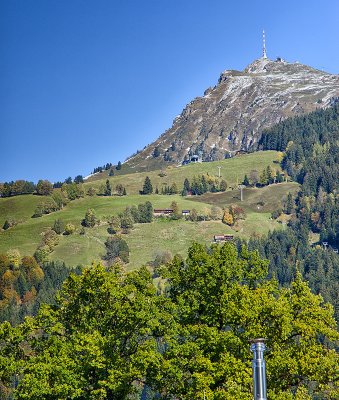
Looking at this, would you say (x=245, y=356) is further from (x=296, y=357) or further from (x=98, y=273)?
(x=98, y=273)

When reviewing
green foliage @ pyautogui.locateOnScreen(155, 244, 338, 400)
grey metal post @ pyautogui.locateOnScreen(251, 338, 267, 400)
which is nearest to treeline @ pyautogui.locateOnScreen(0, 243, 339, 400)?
green foliage @ pyautogui.locateOnScreen(155, 244, 338, 400)

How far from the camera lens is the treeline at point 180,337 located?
145ft

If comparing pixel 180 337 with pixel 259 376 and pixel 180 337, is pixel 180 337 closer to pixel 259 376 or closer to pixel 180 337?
pixel 180 337

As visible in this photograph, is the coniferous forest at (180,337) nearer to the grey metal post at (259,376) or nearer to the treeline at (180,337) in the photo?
the treeline at (180,337)

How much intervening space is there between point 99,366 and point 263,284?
11416 millimetres

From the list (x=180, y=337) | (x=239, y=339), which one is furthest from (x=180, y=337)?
(x=239, y=339)

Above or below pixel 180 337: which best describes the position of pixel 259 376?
above

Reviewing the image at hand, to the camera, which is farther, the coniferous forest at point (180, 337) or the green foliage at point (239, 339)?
the coniferous forest at point (180, 337)

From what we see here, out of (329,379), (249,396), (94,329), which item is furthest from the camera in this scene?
(94,329)

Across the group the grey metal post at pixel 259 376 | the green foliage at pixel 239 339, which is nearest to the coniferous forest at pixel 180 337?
the green foliage at pixel 239 339

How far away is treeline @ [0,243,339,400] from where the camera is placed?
145 ft

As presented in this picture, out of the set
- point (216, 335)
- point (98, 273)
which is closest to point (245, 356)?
point (216, 335)

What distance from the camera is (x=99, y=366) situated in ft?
147

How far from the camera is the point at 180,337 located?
49625mm
